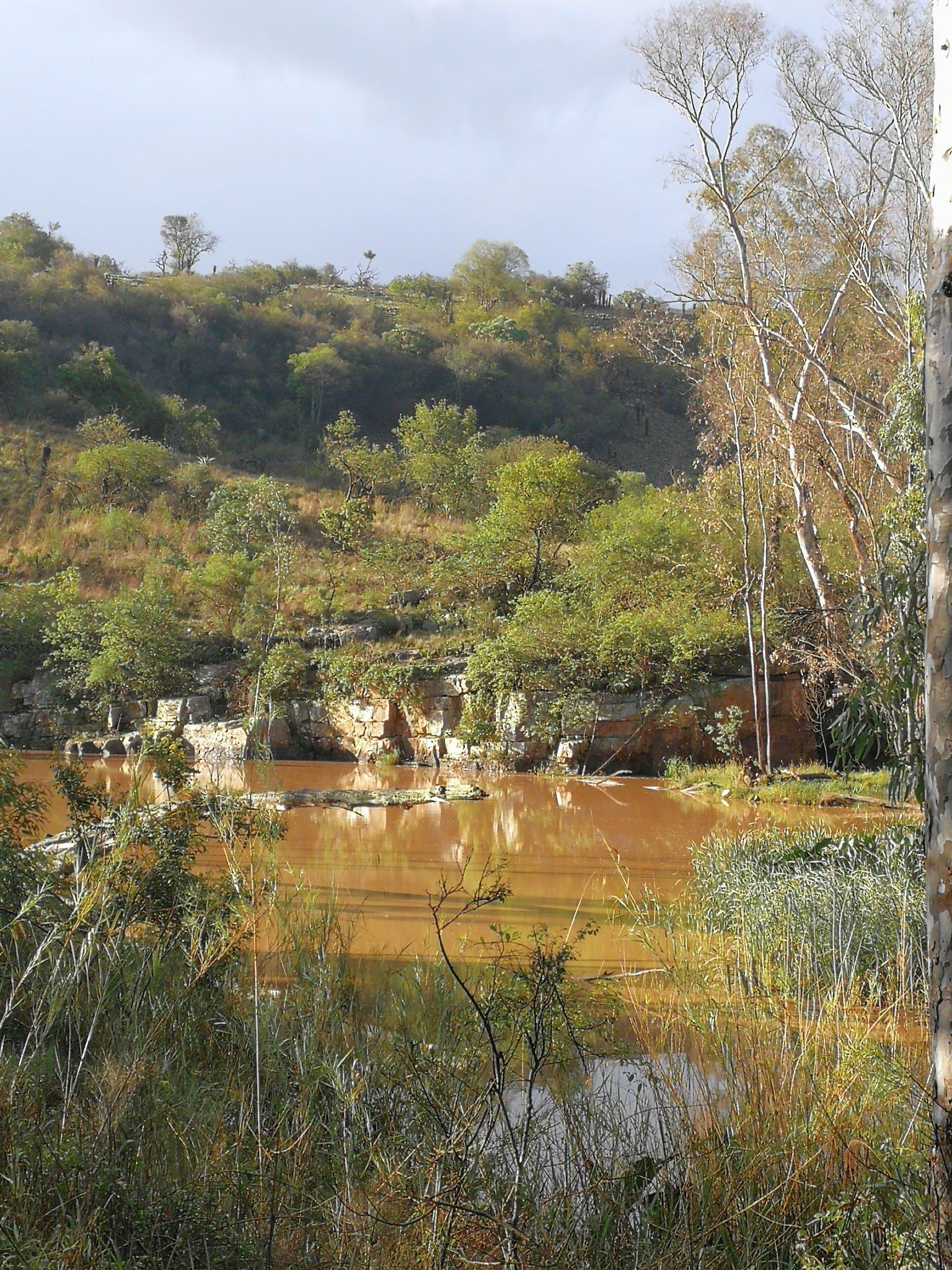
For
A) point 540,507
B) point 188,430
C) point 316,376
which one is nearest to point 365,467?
point 188,430

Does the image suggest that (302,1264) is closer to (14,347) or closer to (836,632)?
(836,632)

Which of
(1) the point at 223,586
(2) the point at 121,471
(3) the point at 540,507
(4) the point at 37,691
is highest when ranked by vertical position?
(2) the point at 121,471

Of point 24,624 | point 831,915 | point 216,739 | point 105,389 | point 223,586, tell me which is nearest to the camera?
point 831,915

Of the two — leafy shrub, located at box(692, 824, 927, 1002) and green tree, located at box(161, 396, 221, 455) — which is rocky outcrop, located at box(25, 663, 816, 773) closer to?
leafy shrub, located at box(692, 824, 927, 1002)

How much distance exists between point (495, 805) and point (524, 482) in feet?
27.6

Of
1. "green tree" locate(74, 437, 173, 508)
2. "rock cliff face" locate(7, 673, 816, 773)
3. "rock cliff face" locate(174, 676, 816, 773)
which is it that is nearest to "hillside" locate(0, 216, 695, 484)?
"green tree" locate(74, 437, 173, 508)

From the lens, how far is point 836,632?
14.1 m

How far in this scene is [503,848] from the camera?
413 inches

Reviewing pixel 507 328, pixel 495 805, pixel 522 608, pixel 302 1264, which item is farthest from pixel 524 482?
pixel 507 328

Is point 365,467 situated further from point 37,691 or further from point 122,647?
point 37,691

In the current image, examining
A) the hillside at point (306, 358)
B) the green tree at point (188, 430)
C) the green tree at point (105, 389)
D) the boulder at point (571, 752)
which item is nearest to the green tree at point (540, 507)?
the boulder at point (571, 752)

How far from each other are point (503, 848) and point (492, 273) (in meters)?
45.3

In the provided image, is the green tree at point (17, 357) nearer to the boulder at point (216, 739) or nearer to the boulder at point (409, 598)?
the boulder at point (409, 598)

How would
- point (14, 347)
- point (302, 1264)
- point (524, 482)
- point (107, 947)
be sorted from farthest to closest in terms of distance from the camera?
point (14, 347) < point (524, 482) < point (107, 947) < point (302, 1264)
